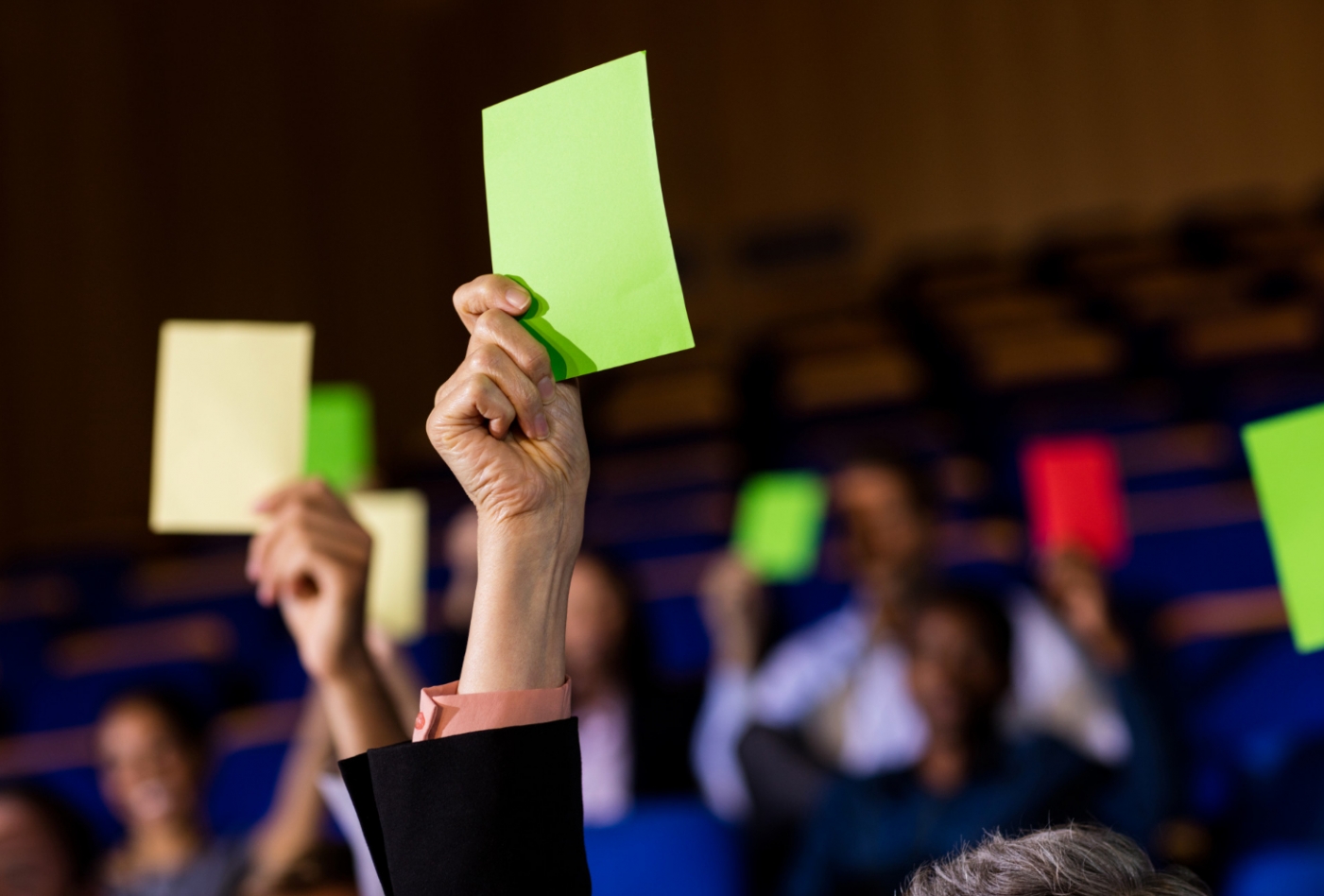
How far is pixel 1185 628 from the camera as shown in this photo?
6.07 ft

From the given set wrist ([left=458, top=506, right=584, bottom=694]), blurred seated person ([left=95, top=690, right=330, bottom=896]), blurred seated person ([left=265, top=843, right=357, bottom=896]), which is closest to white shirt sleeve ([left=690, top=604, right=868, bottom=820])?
blurred seated person ([left=95, top=690, right=330, bottom=896])

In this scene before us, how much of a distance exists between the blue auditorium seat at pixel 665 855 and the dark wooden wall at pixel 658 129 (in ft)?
9.27

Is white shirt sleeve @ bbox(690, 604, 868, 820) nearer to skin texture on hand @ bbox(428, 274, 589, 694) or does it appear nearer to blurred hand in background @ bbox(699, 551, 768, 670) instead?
blurred hand in background @ bbox(699, 551, 768, 670)

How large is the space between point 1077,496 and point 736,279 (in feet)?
12.7

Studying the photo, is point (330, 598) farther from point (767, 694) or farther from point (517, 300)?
point (767, 694)

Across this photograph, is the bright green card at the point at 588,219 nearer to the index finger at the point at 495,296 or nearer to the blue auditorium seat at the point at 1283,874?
the index finger at the point at 495,296

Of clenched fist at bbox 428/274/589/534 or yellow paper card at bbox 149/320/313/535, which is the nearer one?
clenched fist at bbox 428/274/589/534

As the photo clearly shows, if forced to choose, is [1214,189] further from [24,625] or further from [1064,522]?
[24,625]

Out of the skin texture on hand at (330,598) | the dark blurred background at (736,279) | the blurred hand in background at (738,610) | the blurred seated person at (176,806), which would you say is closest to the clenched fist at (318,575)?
the skin texture on hand at (330,598)

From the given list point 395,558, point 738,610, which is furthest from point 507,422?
point 738,610

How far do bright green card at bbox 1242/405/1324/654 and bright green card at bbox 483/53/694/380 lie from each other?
0.44 metres

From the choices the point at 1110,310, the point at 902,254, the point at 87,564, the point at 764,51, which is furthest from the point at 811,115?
the point at 87,564

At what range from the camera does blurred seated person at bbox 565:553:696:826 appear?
1.74m

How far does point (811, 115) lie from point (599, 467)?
9.21 feet
